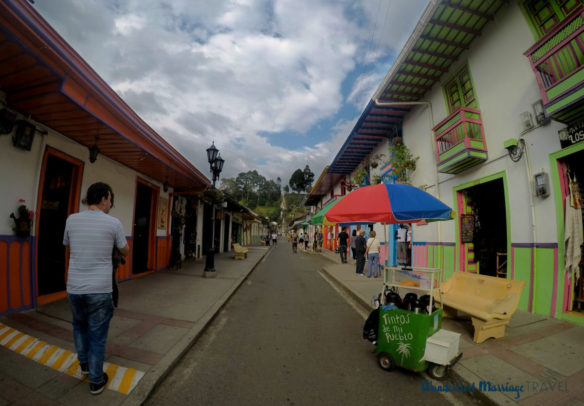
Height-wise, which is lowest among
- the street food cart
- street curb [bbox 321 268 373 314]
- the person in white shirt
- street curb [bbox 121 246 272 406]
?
street curb [bbox 321 268 373 314]

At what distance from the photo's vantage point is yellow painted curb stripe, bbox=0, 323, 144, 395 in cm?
266

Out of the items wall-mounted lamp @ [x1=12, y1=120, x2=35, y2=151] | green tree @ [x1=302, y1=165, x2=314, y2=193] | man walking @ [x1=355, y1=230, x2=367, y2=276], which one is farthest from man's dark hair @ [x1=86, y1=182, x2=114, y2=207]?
green tree @ [x1=302, y1=165, x2=314, y2=193]

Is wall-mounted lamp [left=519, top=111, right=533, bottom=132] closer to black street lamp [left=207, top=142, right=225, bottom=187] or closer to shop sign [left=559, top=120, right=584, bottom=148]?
shop sign [left=559, top=120, right=584, bottom=148]

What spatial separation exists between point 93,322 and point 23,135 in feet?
12.6

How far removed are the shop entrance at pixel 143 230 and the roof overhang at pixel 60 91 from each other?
2556 millimetres

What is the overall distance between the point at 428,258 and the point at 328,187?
16.1m

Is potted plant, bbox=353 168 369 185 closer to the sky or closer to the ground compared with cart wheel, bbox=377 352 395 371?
closer to the sky

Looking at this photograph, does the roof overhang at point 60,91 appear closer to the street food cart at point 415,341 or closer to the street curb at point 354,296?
the street food cart at point 415,341

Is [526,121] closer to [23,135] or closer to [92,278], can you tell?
[92,278]

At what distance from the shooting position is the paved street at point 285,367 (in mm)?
2619

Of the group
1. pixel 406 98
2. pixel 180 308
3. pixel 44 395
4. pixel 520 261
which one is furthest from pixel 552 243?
pixel 44 395

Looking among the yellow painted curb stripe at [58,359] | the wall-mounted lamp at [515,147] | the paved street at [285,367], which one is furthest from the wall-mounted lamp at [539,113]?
the yellow painted curb stripe at [58,359]

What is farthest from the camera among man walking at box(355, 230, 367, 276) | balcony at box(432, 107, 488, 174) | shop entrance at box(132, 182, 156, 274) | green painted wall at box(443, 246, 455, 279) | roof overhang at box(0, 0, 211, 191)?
man walking at box(355, 230, 367, 276)

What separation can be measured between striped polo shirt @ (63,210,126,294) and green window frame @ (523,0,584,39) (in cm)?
749
